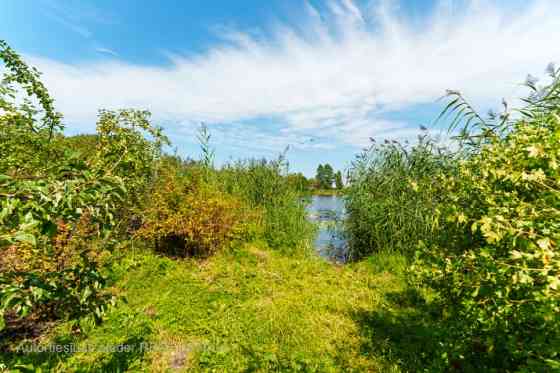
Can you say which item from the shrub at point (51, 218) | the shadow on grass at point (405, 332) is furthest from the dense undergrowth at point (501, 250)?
the shrub at point (51, 218)

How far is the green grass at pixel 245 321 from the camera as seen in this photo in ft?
8.57

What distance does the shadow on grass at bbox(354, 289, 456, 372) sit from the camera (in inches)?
102

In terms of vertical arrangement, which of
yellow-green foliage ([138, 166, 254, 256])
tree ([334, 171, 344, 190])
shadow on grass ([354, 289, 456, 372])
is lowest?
shadow on grass ([354, 289, 456, 372])

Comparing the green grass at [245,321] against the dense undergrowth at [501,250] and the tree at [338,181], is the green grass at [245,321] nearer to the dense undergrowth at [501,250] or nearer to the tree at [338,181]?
the dense undergrowth at [501,250]

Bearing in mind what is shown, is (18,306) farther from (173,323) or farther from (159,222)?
(159,222)

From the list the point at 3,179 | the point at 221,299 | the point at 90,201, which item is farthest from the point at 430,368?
the point at 3,179

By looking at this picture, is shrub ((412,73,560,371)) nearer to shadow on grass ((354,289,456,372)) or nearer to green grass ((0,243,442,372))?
shadow on grass ((354,289,456,372))

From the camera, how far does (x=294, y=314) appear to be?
354 cm

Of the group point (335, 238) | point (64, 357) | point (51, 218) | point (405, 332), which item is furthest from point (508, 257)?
point (335, 238)

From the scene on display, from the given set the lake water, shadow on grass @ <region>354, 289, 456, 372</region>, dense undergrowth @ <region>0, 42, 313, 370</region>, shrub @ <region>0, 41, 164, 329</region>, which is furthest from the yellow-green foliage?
shadow on grass @ <region>354, 289, 456, 372</region>

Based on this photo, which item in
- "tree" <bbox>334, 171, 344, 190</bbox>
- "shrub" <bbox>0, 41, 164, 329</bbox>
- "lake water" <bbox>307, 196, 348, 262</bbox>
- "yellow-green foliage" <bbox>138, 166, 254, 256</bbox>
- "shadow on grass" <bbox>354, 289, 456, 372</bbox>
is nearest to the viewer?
"shrub" <bbox>0, 41, 164, 329</bbox>

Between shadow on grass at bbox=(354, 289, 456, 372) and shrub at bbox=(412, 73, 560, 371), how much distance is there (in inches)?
12.6

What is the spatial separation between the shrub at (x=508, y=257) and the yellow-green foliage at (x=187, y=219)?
4360 millimetres

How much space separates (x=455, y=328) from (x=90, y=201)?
277 centimetres
